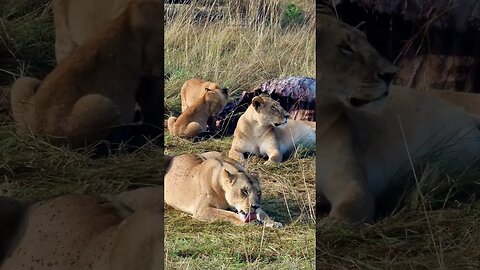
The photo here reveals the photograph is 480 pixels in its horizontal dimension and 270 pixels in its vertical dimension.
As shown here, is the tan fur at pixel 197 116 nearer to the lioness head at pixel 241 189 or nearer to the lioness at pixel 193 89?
the lioness at pixel 193 89

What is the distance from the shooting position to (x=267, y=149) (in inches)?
111

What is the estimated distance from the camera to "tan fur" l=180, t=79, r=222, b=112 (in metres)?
2.85

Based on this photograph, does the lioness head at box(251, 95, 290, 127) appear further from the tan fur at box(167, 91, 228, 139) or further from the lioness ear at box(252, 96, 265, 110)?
the tan fur at box(167, 91, 228, 139)

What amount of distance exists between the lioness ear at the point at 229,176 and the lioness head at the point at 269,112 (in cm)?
23

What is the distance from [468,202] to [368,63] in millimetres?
659

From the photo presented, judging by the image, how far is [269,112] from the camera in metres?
2.78

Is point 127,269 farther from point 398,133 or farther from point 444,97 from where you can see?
point 444,97

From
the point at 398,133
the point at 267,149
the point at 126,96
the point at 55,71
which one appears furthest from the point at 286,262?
the point at 55,71

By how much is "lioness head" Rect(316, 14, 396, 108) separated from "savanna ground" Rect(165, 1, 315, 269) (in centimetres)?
5

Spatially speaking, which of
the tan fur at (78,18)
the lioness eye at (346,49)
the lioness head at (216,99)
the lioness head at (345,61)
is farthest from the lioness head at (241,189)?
the tan fur at (78,18)

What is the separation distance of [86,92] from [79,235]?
1.82 feet

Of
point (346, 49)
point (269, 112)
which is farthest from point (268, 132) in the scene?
point (346, 49)

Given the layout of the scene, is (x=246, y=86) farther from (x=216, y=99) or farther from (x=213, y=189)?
(x=213, y=189)

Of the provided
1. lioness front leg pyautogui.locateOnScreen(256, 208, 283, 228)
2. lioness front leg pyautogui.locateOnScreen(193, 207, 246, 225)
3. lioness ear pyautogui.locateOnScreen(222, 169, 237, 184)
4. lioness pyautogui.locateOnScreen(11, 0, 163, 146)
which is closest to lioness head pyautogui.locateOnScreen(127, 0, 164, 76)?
lioness pyautogui.locateOnScreen(11, 0, 163, 146)
